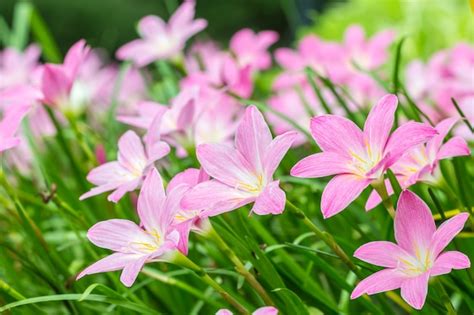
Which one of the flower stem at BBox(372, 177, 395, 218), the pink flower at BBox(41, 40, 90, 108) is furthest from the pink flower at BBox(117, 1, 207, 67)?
the flower stem at BBox(372, 177, 395, 218)

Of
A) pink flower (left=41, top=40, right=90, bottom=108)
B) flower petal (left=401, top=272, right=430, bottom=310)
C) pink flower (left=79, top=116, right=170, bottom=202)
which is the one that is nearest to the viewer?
flower petal (left=401, top=272, right=430, bottom=310)

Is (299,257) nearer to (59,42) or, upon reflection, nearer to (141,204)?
(141,204)

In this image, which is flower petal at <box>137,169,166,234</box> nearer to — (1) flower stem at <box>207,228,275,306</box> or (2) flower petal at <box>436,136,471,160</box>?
(1) flower stem at <box>207,228,275,306</box>

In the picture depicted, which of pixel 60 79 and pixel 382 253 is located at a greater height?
pixel 60 79

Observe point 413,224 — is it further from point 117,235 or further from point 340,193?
point 117,235

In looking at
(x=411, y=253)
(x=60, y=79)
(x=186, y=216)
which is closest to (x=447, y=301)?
(x=411, y=253)

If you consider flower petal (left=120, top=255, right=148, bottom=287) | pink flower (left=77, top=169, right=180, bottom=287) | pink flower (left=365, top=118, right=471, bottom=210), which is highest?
pink flower (left=77, top=169, right=180, bottom=287)

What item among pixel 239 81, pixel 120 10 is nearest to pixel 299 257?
pixel 239 81
